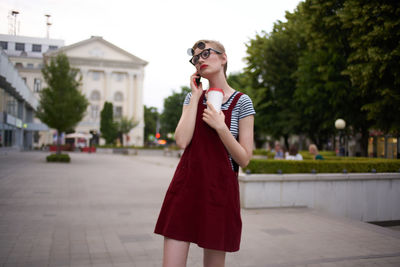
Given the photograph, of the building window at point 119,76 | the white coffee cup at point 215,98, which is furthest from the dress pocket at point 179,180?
the building window at point 119,76

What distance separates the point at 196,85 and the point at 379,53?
48.3 ft

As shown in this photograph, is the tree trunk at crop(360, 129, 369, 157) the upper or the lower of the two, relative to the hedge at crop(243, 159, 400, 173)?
upper

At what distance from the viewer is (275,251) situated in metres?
5.39

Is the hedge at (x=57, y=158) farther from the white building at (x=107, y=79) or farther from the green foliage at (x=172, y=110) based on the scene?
the white building at (x=107, y=79)

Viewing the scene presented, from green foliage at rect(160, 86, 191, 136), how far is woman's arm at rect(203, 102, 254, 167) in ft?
187

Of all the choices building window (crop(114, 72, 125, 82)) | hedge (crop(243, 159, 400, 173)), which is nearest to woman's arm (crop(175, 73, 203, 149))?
hedge (crop(243, 159, 400, 173))

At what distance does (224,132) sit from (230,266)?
3005 mm

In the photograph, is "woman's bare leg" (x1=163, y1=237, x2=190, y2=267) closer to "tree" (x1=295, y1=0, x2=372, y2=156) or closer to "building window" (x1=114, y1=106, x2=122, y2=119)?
"tree" (x1=295, y1=0, x2=372, y2=156)

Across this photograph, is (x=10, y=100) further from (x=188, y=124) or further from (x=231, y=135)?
(x=231, y=135)

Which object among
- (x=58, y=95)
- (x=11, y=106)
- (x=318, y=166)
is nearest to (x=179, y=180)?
(x=318, y=166)

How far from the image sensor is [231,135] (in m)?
2.29

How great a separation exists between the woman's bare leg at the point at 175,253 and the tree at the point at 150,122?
314ft

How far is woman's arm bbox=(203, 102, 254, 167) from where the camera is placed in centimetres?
227

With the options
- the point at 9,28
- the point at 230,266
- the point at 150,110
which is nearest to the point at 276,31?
the point at 9,28
